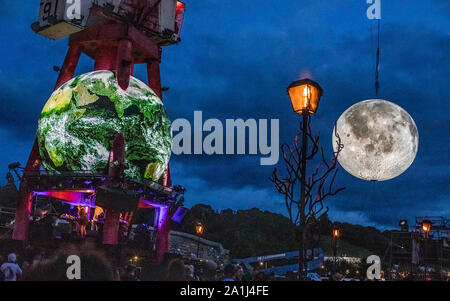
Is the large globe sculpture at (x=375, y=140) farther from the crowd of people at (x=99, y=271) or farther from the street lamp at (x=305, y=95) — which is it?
the street lamp at (x=305, y=95)

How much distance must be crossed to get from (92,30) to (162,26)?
4.86m

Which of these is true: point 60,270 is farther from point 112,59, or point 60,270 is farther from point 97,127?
point 112,59

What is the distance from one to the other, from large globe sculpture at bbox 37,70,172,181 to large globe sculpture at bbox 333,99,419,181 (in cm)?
1837

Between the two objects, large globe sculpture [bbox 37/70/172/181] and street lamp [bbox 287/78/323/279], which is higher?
large globe sculpture [bbox 37/70/172/181]

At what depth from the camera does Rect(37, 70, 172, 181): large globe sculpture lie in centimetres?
2766

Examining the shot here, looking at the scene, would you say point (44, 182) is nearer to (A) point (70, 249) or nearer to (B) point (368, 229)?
(A) point (70, 249)

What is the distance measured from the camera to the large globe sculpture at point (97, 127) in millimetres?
27656

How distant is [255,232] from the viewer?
233 feet

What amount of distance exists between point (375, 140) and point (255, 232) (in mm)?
60539

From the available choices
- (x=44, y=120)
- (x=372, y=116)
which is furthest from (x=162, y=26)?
(x=372, y=116)

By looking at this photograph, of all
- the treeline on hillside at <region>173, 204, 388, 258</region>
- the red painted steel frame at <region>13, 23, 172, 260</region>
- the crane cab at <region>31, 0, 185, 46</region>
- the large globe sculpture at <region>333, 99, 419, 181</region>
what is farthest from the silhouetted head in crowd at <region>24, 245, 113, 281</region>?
the treeline on hillside at <region>173, 204, 388, 258</region>

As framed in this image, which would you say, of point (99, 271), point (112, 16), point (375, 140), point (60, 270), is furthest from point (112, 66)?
point (375, 140)

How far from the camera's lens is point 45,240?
24922mm

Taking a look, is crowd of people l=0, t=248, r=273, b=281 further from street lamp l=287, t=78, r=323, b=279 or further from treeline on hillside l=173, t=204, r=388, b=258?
treeline on hillside l=173, t=204, r=388, b=258
